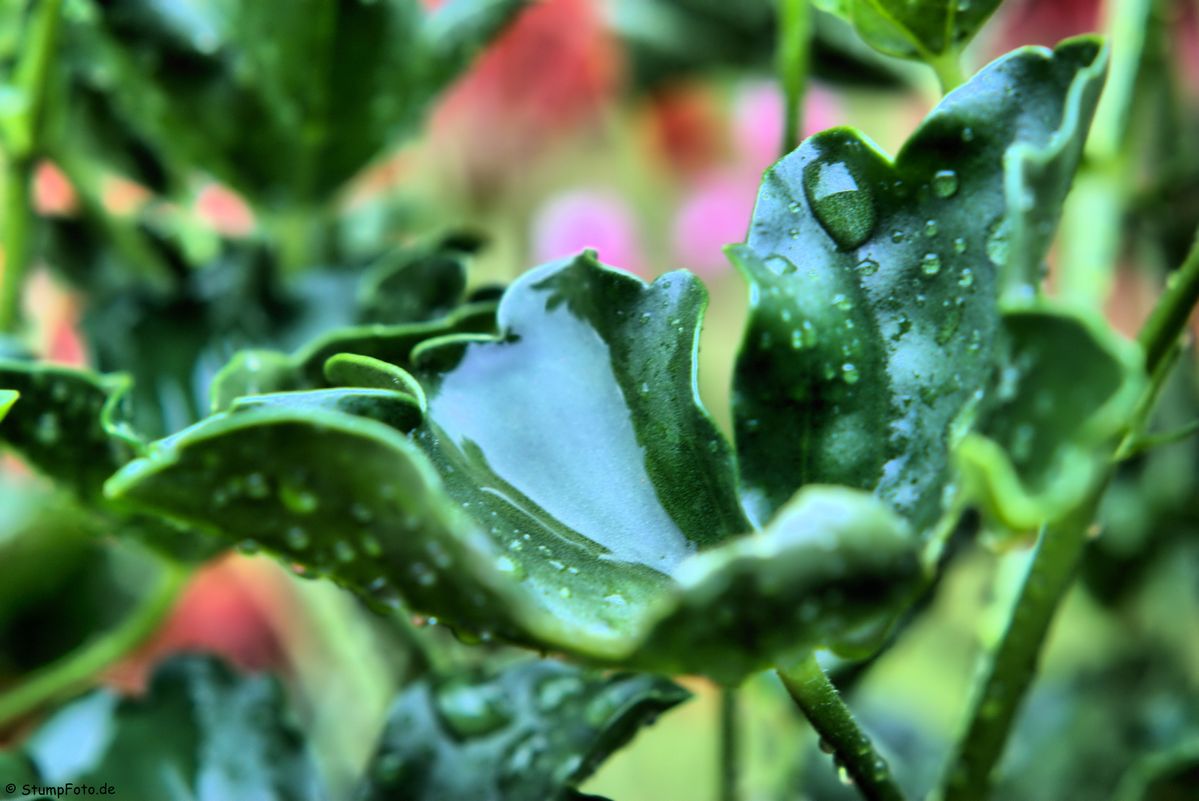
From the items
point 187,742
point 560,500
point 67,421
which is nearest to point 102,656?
point 187,742

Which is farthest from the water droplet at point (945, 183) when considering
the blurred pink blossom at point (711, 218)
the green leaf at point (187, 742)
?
the blurred pink blossom at point (711, 218)

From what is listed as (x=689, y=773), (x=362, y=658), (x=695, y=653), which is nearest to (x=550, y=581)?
(x=695, y=653)

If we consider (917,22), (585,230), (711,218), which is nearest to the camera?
(917,22)

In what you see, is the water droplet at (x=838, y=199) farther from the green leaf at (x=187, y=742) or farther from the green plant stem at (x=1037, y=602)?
the green leaf at (x=187, y=742)

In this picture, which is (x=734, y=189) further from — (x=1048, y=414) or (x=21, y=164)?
(x=1048, y=414)

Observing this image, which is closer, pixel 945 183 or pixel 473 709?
pixel 945 183

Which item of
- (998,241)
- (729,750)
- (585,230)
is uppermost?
(998,241)

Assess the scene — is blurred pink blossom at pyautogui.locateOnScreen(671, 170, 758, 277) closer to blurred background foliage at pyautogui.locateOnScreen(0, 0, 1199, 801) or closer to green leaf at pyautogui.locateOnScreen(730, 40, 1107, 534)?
blurred background foliage at pyautogui.locateOnScreen(0, 0, 1199, 801)
